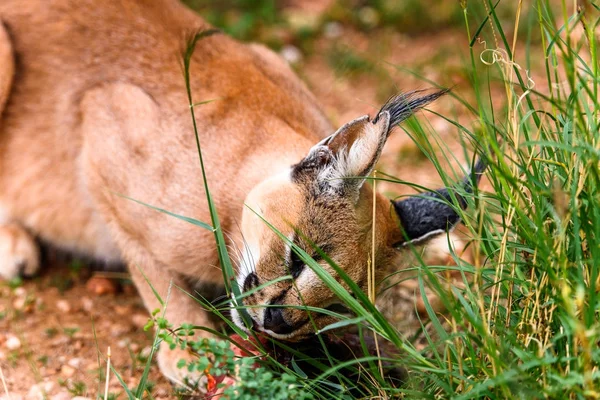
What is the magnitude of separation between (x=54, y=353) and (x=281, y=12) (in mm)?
3609

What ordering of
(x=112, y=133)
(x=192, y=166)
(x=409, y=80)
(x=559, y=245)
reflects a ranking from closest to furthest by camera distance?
(x=559, y=245) < (x=192, y=166) < (x=112, y=133) < (x=409, y=80)

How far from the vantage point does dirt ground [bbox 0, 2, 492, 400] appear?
10.2 ft

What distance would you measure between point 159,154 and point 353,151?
3.52 feet

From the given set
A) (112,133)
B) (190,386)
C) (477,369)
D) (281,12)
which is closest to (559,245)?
(477,369)

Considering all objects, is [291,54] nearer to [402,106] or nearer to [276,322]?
[402,106]

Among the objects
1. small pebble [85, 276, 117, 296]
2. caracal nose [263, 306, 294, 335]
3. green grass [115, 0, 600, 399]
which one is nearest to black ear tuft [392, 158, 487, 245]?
green grass [115, 0, 600, 399]

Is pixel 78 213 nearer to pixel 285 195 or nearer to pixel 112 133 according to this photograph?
pixel 112 133

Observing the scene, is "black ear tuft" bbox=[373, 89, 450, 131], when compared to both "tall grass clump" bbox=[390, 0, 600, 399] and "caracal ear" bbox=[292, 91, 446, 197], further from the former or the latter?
"tall grass clump" bbox=[390, 0, 600, 399]

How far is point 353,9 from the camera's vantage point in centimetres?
611

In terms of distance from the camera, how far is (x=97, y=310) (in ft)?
12.1

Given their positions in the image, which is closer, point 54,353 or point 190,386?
point 190,386

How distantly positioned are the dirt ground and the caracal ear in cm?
24

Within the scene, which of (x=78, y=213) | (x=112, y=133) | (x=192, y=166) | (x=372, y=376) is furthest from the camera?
(x=78, y=213)

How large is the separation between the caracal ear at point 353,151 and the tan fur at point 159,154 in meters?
0.02
